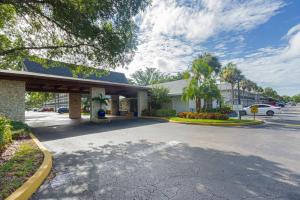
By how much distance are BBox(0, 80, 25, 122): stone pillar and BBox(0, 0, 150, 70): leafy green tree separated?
1.76 metres

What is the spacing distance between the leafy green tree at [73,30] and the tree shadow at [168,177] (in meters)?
5.50

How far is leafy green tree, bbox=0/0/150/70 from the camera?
7.51 m

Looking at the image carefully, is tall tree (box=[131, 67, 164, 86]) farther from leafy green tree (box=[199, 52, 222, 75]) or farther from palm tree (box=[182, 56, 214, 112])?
palm tree (box=[182, 56, 214, 112])

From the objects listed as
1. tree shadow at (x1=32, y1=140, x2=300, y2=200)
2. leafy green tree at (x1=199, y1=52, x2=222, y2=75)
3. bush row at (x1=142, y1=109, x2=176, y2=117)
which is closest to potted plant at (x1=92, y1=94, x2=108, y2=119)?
bush row at (x1=142, y1=109, x2=176, y2=117)

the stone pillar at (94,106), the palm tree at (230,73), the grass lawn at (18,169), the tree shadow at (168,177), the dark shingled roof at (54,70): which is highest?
the palm tree at (230,73)

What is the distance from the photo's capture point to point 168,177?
166 inches

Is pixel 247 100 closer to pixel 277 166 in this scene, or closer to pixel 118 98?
pixel 118 98

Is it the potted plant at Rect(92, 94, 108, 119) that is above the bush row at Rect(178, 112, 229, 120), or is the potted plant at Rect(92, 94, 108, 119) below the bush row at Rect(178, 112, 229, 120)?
above

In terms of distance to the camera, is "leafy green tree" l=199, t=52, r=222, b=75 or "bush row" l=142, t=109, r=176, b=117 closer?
"bush row" l=142, t=109, r=176, b=117

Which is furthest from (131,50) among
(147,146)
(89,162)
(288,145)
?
(288,145)

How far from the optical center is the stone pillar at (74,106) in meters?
23.5

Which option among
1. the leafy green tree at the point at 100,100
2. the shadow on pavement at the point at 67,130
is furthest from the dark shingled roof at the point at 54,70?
the shadow on pavement at the point at 67,130

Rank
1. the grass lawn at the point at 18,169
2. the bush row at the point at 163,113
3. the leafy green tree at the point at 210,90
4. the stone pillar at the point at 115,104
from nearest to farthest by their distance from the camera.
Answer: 1. the grass lawn at the point at 18,169
2. the leafy green tree at the point at 210,90
3. the bush row at the point at 163,113
4. the stone pillar at the point at 115,104

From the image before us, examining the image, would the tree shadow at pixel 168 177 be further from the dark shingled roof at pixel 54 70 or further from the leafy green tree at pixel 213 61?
the leafy green tree at pixel 213 61
